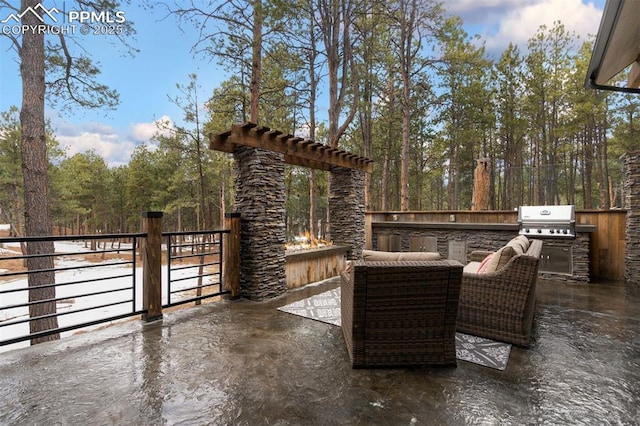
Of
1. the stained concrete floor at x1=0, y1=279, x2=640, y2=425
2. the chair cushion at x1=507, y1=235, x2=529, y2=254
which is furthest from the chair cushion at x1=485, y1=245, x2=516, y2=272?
the stained concrete floor at x1=0, y1=279, x2=640, y2=425

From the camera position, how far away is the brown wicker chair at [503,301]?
8.93 feet

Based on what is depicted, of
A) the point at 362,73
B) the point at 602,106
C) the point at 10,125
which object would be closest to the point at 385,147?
the point at 362,73

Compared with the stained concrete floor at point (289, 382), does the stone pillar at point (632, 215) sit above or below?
above

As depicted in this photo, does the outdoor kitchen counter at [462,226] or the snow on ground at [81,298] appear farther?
the snow on ground at [81,298]

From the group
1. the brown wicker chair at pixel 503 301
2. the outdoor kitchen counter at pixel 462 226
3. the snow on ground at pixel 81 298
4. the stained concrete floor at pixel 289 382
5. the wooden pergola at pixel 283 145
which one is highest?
the wooden pergola at pixel 283 145

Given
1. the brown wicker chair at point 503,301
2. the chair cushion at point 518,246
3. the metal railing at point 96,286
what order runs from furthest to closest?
the chair cushion at point 518,246 < the metal railing at point 96,286 < the brown wicker chair at point 503,301

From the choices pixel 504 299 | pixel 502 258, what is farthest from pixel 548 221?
pixel 504 299

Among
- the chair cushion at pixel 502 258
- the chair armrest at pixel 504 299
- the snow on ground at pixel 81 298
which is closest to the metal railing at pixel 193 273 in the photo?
the snow on ground at pixel 81 298

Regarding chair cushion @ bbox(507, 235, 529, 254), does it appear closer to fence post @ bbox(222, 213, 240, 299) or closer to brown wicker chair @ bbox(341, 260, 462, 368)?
brown wicker chair @ bbox(341, 260, 462, 368)

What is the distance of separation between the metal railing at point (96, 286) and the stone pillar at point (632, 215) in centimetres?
651

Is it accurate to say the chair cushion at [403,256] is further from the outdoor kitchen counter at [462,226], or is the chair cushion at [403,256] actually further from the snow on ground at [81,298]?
the snow on ground at [81,298]

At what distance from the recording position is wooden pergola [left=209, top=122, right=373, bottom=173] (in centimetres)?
398

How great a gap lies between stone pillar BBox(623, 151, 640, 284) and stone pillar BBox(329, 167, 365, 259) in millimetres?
4474

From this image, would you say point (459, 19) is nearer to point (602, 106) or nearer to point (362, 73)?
point (362, 73)
